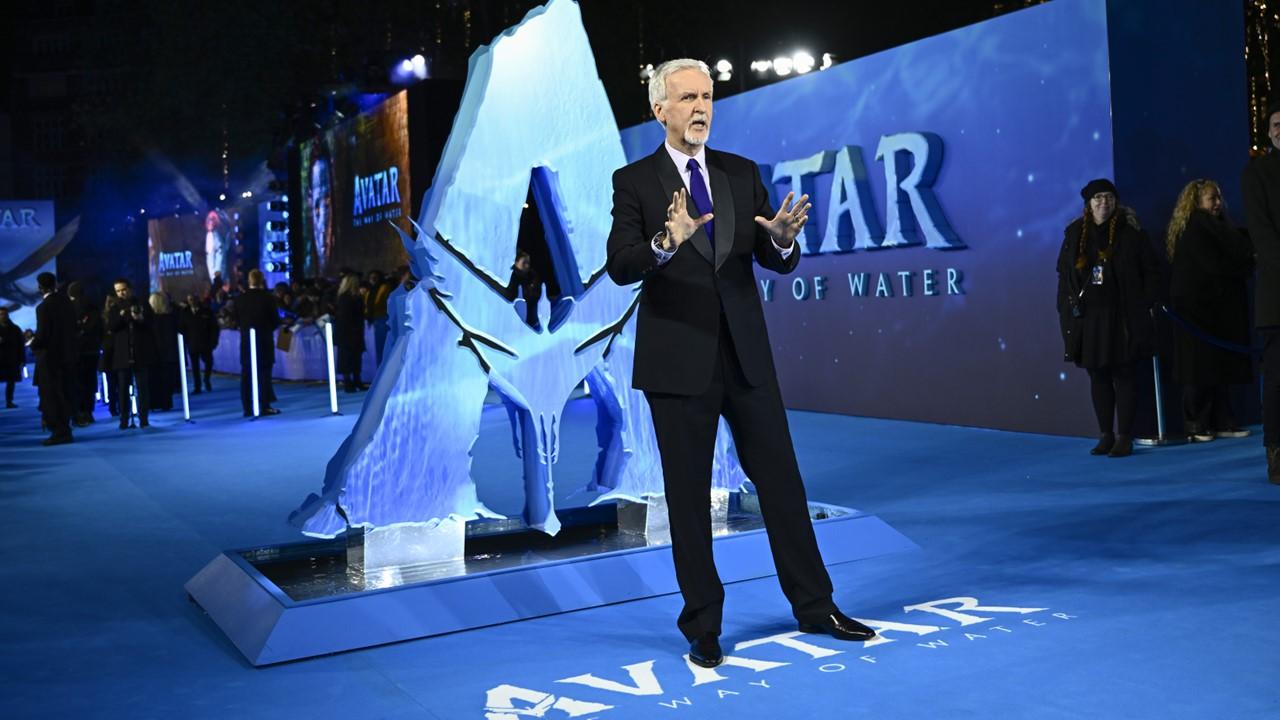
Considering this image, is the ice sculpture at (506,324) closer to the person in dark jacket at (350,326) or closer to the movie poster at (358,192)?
the person in dark jacket at (350,326)

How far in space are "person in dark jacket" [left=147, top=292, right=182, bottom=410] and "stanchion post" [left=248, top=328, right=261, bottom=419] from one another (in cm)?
181

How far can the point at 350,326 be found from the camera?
52.7 feet

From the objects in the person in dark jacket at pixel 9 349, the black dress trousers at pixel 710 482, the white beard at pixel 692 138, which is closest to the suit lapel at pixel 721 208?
the white beard at pixel 692 138

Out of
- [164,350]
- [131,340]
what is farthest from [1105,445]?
[164,350]

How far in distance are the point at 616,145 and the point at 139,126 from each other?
3213 cm

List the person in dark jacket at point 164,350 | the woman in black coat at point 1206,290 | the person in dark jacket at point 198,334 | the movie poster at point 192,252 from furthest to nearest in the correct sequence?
the movie poster at point 192,252 → the person in dark jacket at point 198,334 → the person in dark jacket at point 164,350 → the woman in black coat at point 1206,290

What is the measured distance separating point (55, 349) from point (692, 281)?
9.40 m

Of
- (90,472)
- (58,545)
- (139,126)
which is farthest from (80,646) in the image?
(139,126)

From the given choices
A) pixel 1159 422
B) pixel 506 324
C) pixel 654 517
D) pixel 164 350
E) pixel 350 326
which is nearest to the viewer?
pixel 506 324

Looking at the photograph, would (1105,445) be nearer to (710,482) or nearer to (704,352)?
(710,482)

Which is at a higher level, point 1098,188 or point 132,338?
point 1098,188

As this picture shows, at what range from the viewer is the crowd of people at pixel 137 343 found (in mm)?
11492

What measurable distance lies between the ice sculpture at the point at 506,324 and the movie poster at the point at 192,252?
85.6 feet

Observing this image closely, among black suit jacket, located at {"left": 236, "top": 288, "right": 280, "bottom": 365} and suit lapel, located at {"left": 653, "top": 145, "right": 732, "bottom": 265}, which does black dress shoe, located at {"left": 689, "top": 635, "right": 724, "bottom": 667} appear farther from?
black suit jacket, located at {"left": 236, "top": 288, "right": 280, "bottom": 365}
